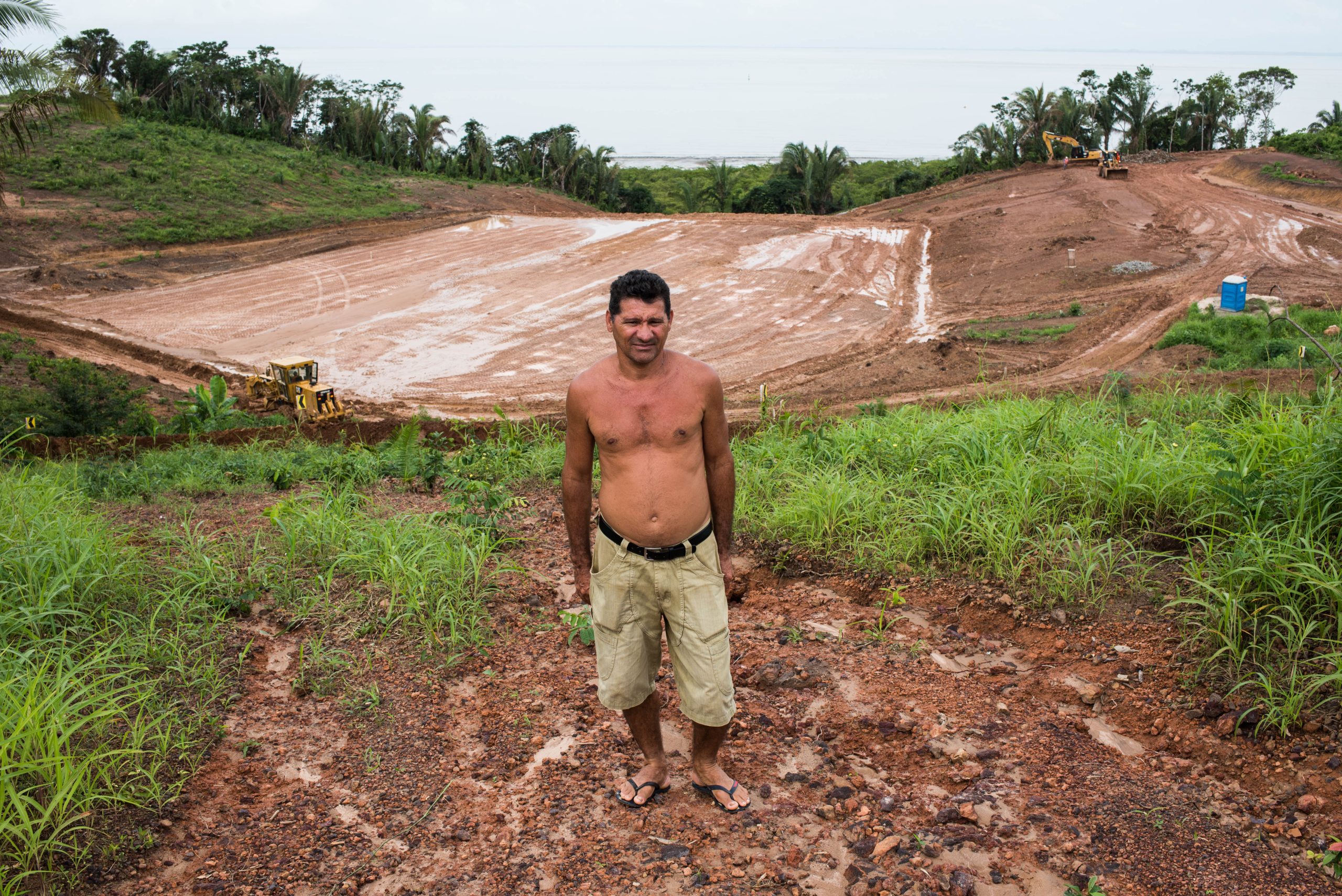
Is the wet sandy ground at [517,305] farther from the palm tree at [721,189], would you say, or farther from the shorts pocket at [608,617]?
the palm tree at [721,189]

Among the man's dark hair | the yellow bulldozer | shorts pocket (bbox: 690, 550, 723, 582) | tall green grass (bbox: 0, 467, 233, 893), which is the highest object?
the man's dark hair

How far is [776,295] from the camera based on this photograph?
1920cm

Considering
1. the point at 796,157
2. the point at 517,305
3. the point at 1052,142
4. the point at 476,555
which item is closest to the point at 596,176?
the point at 796,157

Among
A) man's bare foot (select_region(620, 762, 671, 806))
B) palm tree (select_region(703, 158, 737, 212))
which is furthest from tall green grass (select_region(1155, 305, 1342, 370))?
palm tree (select_region(703, 158, 737, 212))

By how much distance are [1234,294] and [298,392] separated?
14.0m

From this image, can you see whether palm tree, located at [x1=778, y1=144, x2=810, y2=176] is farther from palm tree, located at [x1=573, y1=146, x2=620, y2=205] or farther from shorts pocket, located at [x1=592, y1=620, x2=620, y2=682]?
shorts pocket, located at [x1=592, y1=620, x2=620, y2=682]

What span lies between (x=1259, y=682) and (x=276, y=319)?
1785 cm

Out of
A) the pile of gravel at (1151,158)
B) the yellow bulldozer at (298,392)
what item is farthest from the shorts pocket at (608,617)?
the pile of gravel at (1151,158)

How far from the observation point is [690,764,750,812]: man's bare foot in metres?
3.03

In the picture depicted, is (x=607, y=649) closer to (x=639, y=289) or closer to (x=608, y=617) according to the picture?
(x=608, y=617)

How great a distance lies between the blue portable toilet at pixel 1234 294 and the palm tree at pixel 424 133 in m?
33.4

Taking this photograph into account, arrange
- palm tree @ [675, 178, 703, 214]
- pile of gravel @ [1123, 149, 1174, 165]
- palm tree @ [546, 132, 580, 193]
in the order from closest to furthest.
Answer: pile of gravel @ [1123, 149, 1174, 165] → palm tree @ [675, 178, 703, 214] → palm tree @ [546, 132, 580, 193]

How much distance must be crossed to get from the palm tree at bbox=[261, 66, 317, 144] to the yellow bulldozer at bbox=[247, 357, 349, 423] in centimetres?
3095

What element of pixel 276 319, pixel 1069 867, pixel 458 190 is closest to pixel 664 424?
pixel 1069 867
